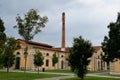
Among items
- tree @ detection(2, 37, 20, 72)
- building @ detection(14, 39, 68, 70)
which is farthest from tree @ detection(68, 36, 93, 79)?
building @ detection(14, 39, 68, 70)

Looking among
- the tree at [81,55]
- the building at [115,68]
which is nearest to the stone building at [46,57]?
the building at [115,68]

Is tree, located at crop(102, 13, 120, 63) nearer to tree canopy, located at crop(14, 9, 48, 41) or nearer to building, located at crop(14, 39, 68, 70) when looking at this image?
tree canopy, located at crop(14, 9, 48, 41)

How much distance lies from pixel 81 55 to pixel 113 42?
9.56 m

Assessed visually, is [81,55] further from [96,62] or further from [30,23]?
[96,62]

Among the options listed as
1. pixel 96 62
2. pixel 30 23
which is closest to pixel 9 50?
pixel 30 23

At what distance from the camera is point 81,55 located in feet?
114

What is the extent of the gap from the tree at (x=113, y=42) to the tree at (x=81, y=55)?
8.55m

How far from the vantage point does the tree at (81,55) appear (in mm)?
34844

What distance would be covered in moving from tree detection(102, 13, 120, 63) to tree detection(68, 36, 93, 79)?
8554 mm

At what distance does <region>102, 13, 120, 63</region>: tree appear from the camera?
140ft

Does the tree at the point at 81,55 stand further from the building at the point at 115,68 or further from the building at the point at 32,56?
the building at the point at 32,56

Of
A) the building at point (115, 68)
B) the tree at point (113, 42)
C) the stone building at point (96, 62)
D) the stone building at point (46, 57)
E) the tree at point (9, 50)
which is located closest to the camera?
the tree at point (113, 42)

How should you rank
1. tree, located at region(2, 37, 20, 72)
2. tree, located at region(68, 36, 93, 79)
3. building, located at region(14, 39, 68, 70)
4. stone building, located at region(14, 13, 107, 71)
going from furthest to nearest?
stone building, located at region(14, 13, 107, 71), building, located at region(14, 39, 68, 70), tree, located at region(2, 37, 20, 72), tree, located at region(68, 36, 93, 79)

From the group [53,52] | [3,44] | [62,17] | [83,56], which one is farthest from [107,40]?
[62,17]
